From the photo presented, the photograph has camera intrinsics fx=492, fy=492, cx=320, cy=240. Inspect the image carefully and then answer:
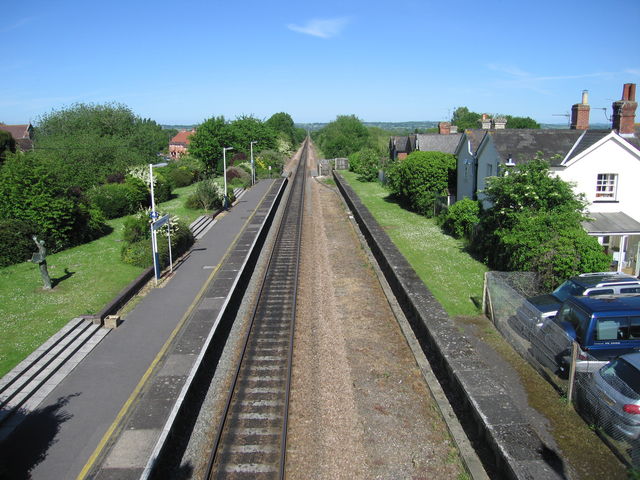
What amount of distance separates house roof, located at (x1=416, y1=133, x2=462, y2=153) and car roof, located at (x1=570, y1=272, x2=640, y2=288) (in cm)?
3321

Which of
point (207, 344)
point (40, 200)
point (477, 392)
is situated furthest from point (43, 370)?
point (40, 200)

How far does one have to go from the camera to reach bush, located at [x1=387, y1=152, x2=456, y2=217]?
111 ft

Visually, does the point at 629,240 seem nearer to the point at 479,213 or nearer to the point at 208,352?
the point at 479,213

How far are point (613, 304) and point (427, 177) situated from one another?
2289cm

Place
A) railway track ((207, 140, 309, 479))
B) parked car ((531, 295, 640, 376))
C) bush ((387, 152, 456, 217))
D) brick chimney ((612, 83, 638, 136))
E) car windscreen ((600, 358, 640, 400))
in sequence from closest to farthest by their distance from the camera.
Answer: car windscreen ((600, 358, 640, 400))
railway track ((207, 140, 309, 479))
parked car ((531, 295, 640, 376))
brick chimney ((612, 83, 638, 136))
bush ((387, 152, 456, 217))

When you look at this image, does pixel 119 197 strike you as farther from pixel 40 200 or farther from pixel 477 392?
pixel 477 392

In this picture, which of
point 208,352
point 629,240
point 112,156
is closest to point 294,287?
point 208,352

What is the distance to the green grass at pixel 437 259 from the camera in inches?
688

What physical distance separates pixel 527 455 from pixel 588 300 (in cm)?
526

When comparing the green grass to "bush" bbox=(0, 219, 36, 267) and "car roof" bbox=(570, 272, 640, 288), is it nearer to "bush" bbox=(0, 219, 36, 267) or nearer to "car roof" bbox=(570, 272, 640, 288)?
"car roof" bbox=(570, 272, 640, 288)

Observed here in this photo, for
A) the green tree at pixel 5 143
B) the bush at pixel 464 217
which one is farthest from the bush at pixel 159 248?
the green tree at pixel 5 143

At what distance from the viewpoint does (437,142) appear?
1887 inches

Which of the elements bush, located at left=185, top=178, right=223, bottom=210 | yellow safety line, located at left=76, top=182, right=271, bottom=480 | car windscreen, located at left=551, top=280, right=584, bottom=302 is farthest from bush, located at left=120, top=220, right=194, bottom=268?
car windscreen, located at left=551, top=280, right=584, bottom=302

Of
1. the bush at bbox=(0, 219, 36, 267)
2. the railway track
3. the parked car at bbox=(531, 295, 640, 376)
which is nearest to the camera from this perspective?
the railway track
